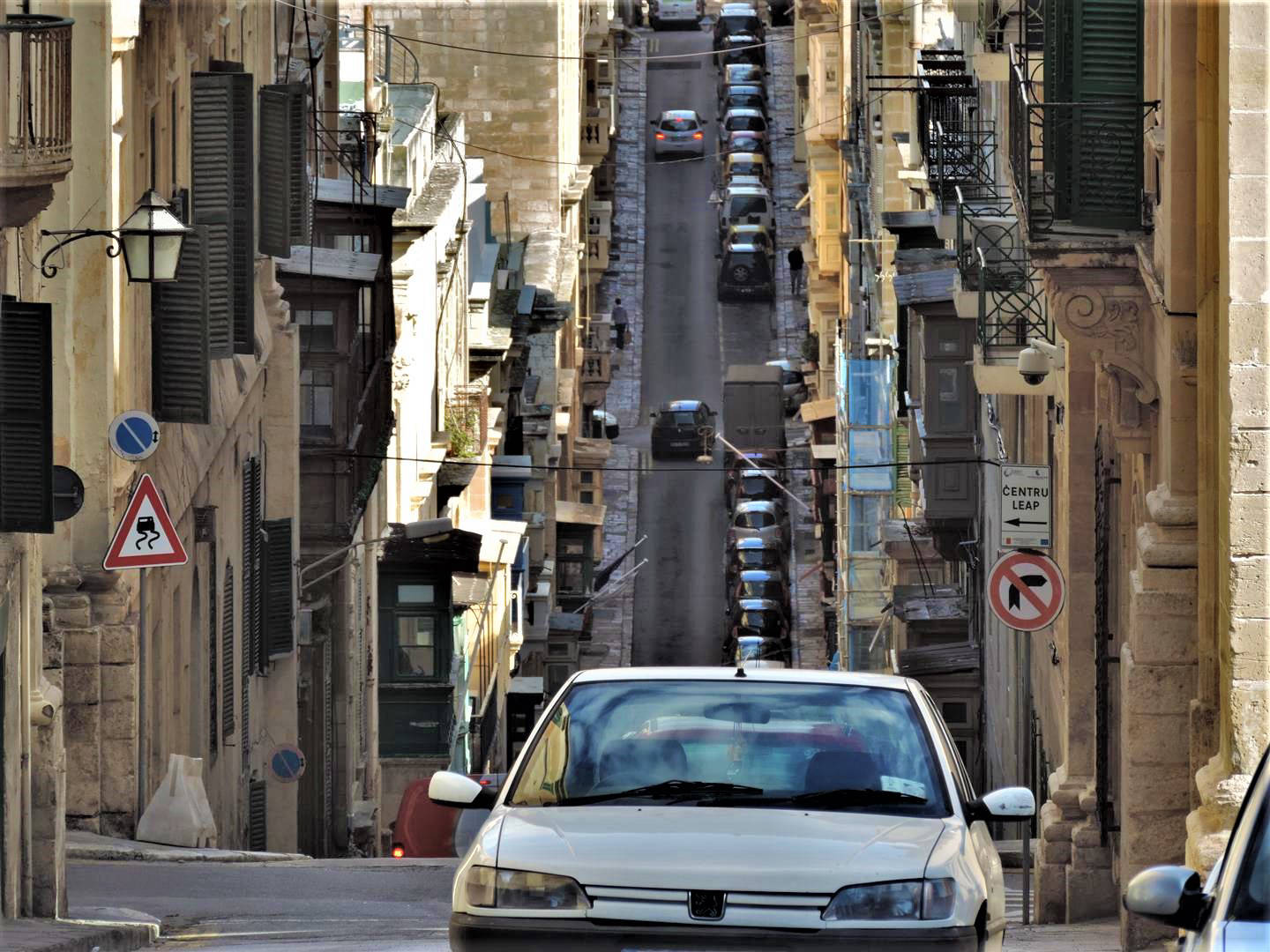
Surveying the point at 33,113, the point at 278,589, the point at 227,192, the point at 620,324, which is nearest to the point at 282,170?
the point at 227,192

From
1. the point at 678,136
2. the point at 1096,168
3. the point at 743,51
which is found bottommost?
the point at 1096,168

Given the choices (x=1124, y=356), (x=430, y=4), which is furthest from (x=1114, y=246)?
(x=430, y=4)

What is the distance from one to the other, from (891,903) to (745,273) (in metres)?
78.0

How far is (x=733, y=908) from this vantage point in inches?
333

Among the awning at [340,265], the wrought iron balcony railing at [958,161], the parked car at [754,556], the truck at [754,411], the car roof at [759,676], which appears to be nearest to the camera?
the car roof at [759,676]

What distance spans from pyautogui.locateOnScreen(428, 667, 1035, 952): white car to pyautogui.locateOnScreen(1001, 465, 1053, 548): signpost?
36.3ft

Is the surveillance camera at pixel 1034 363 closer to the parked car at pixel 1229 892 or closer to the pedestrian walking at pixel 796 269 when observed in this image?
the parked car at pixel 1229 892

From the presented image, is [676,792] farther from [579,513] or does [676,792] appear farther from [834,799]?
[579,513]

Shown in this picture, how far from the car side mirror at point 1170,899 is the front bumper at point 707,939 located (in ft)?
5.11

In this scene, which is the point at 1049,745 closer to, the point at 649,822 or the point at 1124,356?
the point at 1124,356

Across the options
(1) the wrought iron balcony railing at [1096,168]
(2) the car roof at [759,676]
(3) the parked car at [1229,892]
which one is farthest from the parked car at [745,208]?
(3) the parked car at [1229,892]

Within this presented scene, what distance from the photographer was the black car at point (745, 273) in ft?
281

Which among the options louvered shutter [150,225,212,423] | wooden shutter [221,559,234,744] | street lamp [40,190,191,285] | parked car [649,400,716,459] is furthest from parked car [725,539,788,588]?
street lamp [40,190,191,285]

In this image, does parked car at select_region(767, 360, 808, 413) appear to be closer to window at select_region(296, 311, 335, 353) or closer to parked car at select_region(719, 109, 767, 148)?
parked car at select_region(719, 109, 767, 148)
